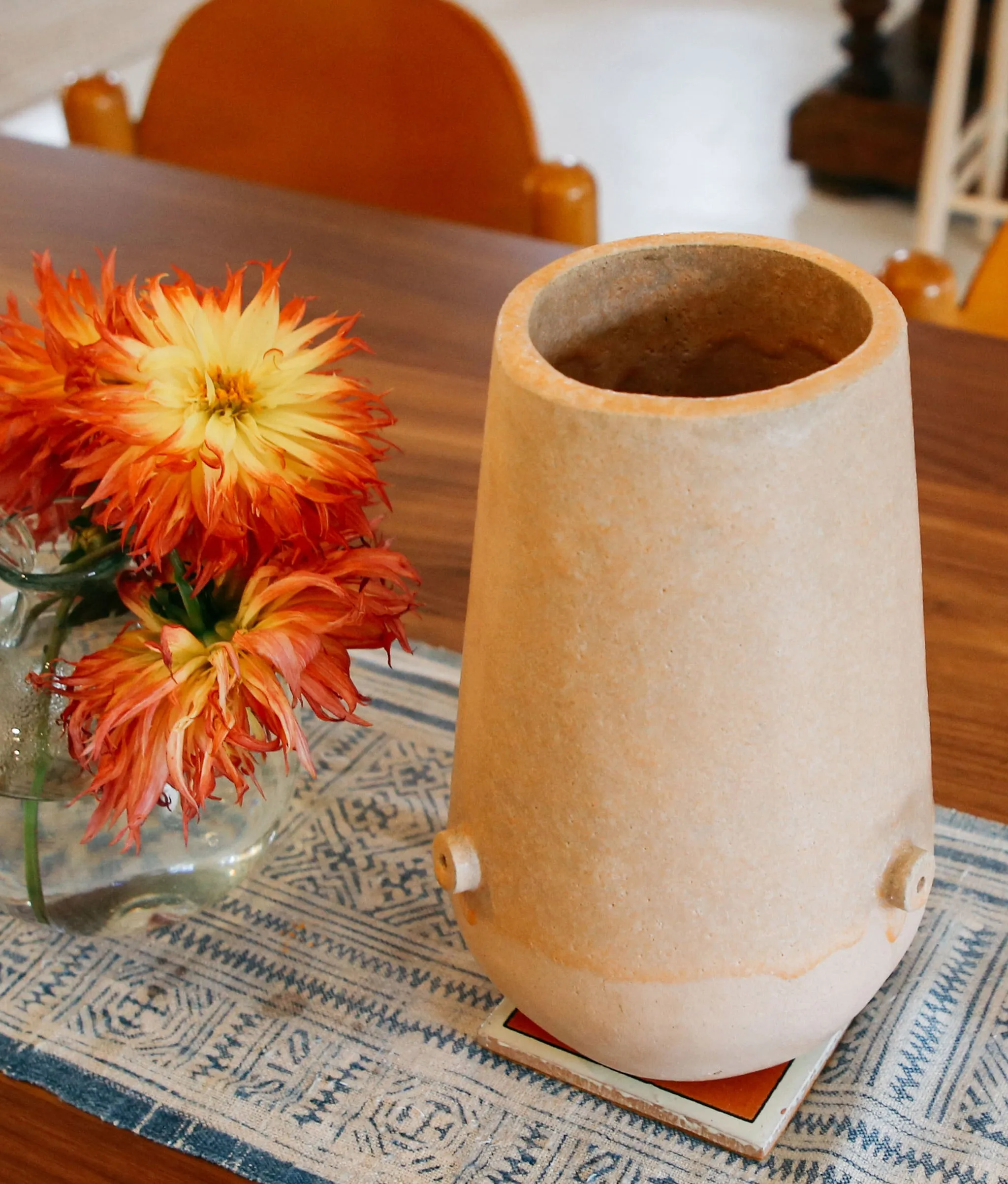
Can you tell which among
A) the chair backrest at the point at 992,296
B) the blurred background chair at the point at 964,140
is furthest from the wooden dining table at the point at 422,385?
the blurred background chair at the point at 964,140

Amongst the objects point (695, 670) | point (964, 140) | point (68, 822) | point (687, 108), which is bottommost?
point (687, 108)

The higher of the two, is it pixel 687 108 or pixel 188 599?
pixel 188 599

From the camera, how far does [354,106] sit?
108 centimetres

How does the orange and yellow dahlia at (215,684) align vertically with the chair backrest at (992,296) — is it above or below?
above

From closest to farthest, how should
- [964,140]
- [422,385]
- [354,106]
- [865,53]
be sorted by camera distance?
[422,385] < [354,106] < [964,140] < [865,53]

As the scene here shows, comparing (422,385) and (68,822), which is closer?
(68,822)

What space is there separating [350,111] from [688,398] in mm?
818

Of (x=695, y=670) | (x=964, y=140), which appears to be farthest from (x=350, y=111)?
(x=964, y=140)

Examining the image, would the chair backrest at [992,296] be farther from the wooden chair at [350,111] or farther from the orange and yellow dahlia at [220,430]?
the orange and yellow dahlia at [220,430]

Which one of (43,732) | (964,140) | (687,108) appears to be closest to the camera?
(43,732)

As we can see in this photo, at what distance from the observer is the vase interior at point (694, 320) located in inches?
14.7

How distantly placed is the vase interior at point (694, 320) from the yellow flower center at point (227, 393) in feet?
0.26

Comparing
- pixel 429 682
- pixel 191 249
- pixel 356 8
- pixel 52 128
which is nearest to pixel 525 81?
pixel 52 128

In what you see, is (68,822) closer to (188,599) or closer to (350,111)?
(188,599)
